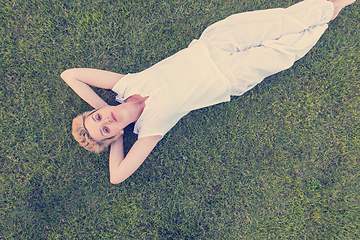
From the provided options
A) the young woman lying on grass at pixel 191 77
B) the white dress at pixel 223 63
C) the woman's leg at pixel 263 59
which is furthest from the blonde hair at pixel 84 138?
the woman's leg at pixel 263 59

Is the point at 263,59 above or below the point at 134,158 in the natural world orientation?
above

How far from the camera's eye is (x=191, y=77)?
254cm

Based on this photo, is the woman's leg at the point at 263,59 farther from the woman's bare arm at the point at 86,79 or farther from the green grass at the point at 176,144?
the woman's bare arm at the point at 86,79

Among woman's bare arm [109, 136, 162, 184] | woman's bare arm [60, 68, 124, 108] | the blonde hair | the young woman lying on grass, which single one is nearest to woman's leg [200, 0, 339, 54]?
the young woman lying on grass

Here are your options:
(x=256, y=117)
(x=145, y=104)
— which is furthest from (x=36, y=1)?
(x=256, y=117)

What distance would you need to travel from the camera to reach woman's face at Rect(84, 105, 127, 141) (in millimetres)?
2324

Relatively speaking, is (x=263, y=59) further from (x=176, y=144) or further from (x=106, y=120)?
(x=106, y=120)

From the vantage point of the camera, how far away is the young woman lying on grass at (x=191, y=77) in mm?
2463

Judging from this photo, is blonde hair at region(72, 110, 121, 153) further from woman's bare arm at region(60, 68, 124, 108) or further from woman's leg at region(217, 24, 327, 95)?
woman's leg at region(217, 24, 327, 95)

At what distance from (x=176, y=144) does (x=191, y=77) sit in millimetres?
1155

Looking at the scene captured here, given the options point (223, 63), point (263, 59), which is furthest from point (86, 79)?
point (263, 59)

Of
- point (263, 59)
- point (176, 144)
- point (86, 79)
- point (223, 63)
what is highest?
point (86, 79)

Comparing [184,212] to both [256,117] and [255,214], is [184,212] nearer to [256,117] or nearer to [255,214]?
[255,214]

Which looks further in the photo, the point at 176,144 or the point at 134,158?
the point at 176,144
